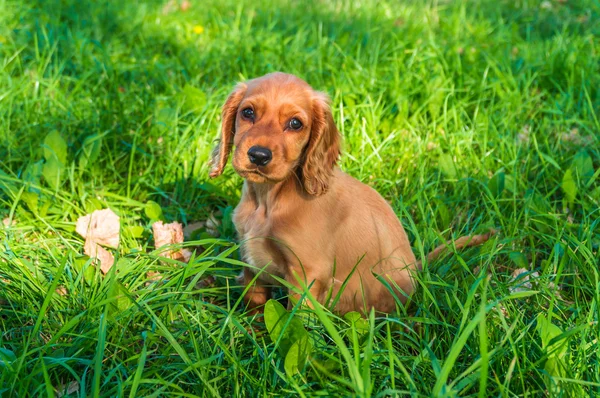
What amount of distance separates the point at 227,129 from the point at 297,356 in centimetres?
110

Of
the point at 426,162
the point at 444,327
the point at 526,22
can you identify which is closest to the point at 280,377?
the point at 444,327

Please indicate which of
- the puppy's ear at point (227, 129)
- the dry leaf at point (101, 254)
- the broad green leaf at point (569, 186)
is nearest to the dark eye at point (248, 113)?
the puppy's ear at point (227, 129)

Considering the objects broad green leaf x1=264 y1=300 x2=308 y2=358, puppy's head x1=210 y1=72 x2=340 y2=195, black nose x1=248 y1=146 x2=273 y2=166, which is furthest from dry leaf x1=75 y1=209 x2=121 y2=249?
broad green leaf x1=264 y1=300 x2=308 y2=358

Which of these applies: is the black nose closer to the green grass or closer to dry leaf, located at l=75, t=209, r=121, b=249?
the green grass

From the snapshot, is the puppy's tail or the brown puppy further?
the puppy's tail

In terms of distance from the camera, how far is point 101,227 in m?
3.11

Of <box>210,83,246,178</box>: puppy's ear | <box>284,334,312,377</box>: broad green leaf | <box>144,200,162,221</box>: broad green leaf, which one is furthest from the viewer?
<box>144,200,162,221</box>: broad green leaf

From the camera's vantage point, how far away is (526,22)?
20.4ft

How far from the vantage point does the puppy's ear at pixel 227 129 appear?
2.79m

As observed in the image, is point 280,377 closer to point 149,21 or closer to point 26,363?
point 26,363

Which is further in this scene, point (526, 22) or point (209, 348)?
point (526, 22)

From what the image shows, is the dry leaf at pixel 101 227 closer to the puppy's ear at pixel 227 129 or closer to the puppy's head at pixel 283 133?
the puppy's ear at pixel 227 129

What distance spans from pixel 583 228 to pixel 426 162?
3.30 ft

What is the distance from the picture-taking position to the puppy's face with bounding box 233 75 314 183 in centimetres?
251
